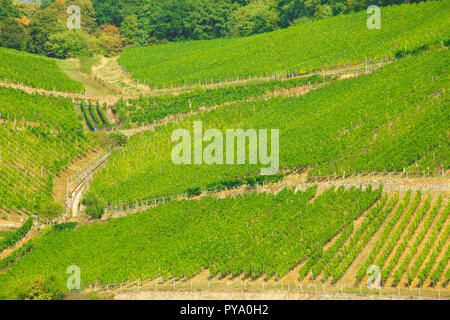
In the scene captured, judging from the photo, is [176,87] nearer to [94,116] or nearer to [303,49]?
[94,116]

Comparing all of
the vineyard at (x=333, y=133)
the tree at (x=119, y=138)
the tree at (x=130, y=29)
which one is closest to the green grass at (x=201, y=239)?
the vineyard at (x=333, y=133)

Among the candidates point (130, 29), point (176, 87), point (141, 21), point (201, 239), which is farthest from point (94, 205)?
point (141, 21)

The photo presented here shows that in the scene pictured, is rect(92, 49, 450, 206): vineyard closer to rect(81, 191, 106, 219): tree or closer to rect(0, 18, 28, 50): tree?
rect(81, 191, 106, 219): tree

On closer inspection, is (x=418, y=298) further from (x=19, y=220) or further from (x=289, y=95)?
(x=289, y=95)

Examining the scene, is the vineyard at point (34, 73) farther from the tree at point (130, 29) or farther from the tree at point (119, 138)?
the tree at point (130, 29)

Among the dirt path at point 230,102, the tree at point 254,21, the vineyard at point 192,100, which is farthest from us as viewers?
the tree at point 254,21

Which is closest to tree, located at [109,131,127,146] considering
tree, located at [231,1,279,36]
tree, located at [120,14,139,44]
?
tree, located at [231,1,279,36]
